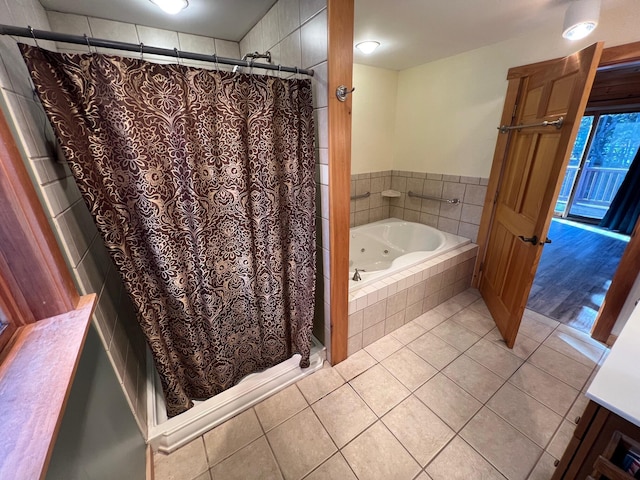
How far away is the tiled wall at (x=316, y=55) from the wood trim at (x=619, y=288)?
6.35ft

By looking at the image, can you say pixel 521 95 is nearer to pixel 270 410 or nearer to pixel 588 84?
pixel 588 84

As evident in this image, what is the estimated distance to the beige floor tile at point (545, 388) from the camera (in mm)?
1438

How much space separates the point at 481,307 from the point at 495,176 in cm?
116

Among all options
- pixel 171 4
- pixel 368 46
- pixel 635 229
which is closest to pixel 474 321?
pixel 635 229

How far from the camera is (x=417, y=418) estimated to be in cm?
139

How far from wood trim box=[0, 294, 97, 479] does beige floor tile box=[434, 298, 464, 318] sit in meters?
2.33

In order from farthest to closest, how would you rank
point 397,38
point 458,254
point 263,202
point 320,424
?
point 458,254 → point 397,38 → point 320,424 → point 263,202

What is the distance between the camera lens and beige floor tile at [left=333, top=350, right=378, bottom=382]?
1.67m

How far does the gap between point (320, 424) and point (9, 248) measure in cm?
146

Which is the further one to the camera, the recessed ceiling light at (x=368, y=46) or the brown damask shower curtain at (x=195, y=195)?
the recessed ceiling light at (x=368, y=46)

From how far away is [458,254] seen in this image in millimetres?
2268

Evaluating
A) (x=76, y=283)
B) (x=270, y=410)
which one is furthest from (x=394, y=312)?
(x=76, y=283)

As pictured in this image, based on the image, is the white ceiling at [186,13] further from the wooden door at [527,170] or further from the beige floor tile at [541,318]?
the beige floor tile at [541,318]

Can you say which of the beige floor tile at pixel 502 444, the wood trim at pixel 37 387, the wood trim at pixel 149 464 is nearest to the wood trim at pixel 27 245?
the wood trim at pixel 37 387
